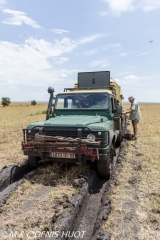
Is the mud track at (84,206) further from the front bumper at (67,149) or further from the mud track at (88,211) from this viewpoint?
the front bumper at (67,149)

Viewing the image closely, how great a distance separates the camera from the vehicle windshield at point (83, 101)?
241 inches

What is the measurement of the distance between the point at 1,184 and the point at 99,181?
2.20m

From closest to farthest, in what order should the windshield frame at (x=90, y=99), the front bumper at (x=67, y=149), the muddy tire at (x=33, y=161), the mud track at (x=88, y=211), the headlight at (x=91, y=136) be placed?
the mud track at (x=88, y=211) → the front bumper at (x=67, y=149) → the headlight at (x=91, y=136) → the muddy tire at (x=33, y=161) → the windshield frame at (x=90, y=99)

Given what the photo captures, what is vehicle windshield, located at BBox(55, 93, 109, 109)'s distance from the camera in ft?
20.1

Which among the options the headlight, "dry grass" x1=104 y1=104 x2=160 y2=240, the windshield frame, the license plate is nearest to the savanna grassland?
"dry grass" x1=104 y1=104 x2=160 y2=240

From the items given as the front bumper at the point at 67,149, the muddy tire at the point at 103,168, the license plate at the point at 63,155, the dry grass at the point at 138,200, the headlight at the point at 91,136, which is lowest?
the dry grass at the point at 138,200

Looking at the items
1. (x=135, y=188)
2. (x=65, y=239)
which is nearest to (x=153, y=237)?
(x=65, y=239)

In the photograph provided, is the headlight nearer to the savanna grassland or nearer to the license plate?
the license plate

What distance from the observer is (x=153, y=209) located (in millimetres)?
3611

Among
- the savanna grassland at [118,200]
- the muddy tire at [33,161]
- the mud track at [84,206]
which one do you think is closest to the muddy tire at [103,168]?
the mud track at [84,206]

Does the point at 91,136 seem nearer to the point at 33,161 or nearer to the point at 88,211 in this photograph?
the point at 88,211

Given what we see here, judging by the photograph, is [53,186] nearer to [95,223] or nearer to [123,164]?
[95,223]

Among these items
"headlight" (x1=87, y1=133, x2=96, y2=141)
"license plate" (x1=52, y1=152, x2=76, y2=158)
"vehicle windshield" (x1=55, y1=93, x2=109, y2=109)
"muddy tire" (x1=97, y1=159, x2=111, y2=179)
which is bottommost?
"muddy tire" (x1=97, y1=159, x2=111, y2=179)

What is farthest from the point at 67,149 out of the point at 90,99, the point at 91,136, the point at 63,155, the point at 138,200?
the point at 90,99
